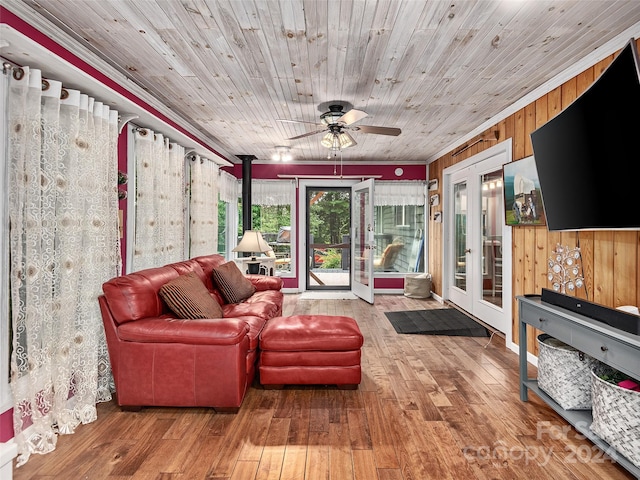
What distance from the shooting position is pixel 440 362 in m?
3.35

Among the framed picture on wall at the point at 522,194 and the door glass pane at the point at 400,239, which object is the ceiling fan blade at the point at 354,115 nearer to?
the framed picture on wall at the point at 522,194

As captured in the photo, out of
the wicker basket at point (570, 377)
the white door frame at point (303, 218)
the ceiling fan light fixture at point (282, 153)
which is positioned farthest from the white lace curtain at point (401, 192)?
the wicker basket at point (570, 377)

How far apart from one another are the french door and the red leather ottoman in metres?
3.16

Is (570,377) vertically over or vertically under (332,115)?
under

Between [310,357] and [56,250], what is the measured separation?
70.1 inches

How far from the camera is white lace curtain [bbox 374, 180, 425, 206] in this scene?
6.71m

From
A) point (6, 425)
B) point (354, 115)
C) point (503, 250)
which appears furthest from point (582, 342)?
point (6, 425)

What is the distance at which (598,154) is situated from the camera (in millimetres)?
2037

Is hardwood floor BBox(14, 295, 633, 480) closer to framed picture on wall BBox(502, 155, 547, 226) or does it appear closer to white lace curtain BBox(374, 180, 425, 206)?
framed picture on wall BBox(502, 155, 547, 226)

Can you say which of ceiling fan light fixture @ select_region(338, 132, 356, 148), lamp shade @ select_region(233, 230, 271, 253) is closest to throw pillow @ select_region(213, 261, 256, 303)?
lamp shade @ select_region(233, 230, 271, 253)

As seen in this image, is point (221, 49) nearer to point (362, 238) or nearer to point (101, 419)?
point (101, 419)

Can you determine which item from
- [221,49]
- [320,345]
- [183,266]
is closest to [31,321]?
[183,266]

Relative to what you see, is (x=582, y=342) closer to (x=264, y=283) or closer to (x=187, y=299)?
(x=187, y=299)

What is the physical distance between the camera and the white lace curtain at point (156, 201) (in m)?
3.20
